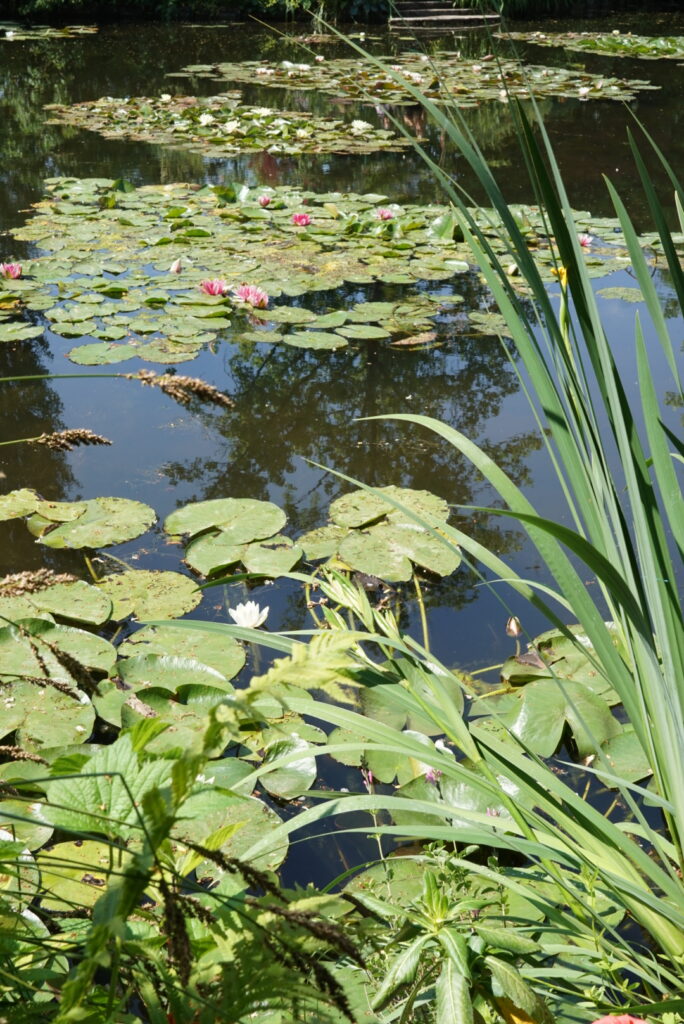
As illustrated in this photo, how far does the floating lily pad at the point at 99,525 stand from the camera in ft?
6.82

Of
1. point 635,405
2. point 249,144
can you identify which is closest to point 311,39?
point 249,144

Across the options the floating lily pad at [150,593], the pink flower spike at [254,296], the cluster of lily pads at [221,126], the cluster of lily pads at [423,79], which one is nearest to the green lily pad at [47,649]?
the floating lily pad at [150,593]

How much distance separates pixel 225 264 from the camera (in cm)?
375

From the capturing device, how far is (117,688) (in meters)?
1.59

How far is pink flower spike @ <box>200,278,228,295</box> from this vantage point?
11.2 ft

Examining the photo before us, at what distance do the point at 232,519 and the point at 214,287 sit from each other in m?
1.59

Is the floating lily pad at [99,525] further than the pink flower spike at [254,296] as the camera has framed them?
No

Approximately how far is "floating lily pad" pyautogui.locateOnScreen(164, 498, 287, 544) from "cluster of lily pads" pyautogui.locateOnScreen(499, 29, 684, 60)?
10.1 m

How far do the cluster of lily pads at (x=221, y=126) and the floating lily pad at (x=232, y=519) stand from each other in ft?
14.4

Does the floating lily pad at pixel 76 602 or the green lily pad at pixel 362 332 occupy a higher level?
the green lily pad at pixel 362 332

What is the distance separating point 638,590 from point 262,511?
127 cm

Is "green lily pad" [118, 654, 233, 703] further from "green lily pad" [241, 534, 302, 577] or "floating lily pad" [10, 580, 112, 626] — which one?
"green lily pad" [241, 534, 302, 577]

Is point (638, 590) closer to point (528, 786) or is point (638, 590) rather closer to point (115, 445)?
point (528, 786)

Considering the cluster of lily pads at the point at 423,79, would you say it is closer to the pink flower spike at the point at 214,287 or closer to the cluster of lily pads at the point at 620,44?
the cluster of lily pads at the point at 620,44
